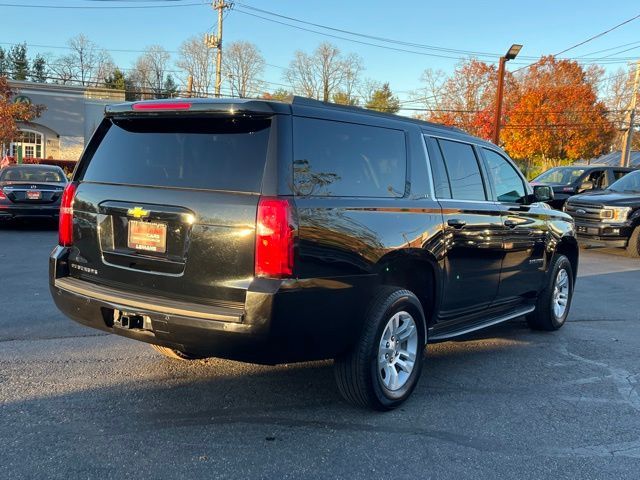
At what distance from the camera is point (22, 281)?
789cm

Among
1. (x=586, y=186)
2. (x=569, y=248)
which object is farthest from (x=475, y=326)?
(x=586, y=186)

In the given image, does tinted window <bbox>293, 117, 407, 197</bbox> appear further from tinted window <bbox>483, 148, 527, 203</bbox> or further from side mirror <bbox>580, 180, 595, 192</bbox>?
side mirror <bbox>580, 180, 595, 192</bbox>

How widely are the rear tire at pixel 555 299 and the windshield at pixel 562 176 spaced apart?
10.8m

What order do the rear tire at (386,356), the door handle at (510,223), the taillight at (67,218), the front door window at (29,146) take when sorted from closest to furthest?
the rear tire at (386,356) < the taillight at (67,218) < the door handle at (510,223) < the front door window at (29,146)

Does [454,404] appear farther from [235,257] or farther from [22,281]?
[22,281]

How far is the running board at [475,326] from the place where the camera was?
4.70 m

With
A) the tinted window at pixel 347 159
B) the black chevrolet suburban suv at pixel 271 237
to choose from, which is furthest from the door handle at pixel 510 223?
the tinted window at pixel 347 159

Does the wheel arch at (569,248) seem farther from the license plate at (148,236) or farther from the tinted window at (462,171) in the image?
the license plate at (148,236)

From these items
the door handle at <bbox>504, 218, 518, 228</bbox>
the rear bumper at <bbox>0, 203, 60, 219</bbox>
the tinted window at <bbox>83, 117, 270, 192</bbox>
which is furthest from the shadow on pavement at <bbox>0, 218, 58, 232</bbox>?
the door handle at <bbox>504, 218, 518, 228</bbox>

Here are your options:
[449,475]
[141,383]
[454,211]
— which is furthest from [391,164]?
[141,383]

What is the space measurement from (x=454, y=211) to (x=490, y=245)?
63 cm

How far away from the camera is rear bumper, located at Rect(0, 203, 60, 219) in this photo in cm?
1298

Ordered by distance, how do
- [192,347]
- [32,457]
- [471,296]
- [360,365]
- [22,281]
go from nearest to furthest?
[32,457], [192,347], [360,365], [471,296], [22,281]

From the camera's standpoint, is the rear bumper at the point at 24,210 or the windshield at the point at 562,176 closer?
the rear bumper at the point at 24,210
